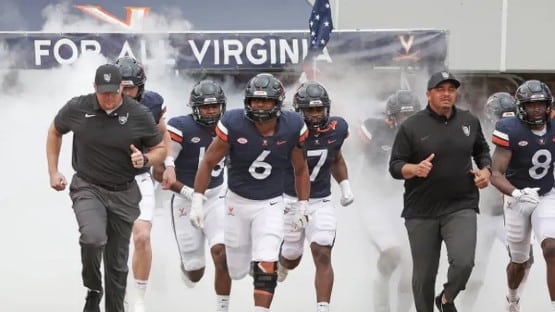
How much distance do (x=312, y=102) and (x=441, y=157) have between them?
1.31 metres

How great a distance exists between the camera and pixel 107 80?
24.5 ft

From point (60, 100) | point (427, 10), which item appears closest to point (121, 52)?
point (60, 100)

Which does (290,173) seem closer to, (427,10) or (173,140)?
(173,140)

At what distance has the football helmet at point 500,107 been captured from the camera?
9791 mm

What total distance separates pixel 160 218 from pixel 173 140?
1930 mm

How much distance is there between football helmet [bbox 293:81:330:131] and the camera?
8602mm

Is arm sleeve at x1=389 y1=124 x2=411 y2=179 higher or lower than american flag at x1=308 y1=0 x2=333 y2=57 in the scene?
lower

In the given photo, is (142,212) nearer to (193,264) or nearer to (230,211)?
(193,264)

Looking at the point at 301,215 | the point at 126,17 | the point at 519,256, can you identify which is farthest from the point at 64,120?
the point at 126,17

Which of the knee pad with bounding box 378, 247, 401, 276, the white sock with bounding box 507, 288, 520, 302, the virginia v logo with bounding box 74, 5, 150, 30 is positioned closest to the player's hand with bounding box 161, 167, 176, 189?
the knee pad with bounding box 378, 247, 401, 276

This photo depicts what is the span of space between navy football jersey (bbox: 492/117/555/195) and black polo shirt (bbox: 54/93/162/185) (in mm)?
2589

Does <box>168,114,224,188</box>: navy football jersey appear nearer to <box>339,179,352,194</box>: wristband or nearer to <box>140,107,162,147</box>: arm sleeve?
<box>339,179,352,194</box>: wristband

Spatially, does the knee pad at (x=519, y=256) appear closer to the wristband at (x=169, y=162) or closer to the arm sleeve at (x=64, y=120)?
the wristband at (x=169, y=162)

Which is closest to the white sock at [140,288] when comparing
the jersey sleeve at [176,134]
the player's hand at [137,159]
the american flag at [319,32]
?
the jersey sleeve at [176,134]
